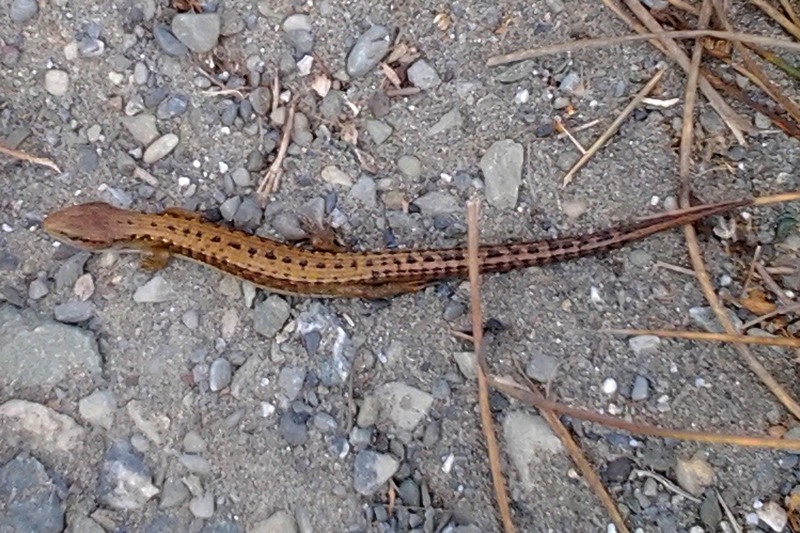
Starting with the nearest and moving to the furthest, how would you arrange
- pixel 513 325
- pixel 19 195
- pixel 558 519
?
pixel 558 519 < pixel 513 325 < pixel 19 195

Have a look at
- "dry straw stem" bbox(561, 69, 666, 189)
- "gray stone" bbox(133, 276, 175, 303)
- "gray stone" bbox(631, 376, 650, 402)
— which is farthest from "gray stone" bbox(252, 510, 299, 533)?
"dry straw stem" bbox(561, 69, 666, 189)

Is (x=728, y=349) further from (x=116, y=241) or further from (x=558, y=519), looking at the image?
(x=116, y=241)

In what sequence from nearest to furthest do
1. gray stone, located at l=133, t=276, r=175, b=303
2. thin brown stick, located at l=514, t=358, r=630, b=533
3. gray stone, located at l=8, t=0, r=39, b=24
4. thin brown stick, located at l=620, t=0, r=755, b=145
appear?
thin brown stick, located at l=514, t=358, r=630, b=533
thin brown stick, located at l=620, t=0, r=755, b=145
gray stone, located at l=133, t=276, r=175, b=303
gray stone, located at l=8, t=0, r=39, b=24

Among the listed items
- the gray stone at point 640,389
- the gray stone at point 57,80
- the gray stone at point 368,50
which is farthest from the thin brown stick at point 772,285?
the gray stone at point 57,80

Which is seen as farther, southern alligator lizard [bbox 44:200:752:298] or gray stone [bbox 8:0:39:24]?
gray stone [bbox 8:0:39:24]

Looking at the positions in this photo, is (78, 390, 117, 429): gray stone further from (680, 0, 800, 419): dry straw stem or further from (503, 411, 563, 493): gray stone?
(680, 0, 800, 419): dry straw stem

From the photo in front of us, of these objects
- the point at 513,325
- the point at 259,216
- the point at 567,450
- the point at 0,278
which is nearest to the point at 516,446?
the point at 567,450
